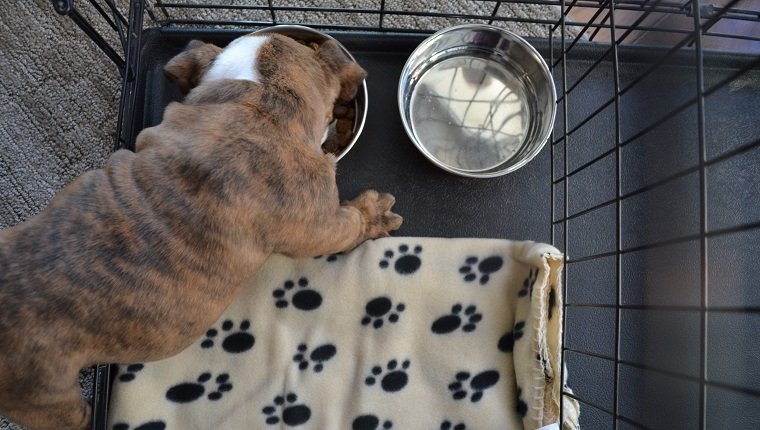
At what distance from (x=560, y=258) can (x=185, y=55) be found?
81 centimetres

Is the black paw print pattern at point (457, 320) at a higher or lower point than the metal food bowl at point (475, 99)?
lower

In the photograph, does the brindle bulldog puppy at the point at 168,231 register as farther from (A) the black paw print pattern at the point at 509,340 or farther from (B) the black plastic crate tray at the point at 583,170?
(A) the black paw print pattern at the point at 509,340

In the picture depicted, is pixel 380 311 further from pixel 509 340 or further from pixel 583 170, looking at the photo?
pixel 583 170

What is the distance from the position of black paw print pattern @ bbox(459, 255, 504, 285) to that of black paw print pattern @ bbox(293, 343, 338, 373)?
1.05ft

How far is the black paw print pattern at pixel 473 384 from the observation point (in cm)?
123

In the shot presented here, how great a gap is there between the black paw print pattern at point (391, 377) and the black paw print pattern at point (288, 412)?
143 millimetres

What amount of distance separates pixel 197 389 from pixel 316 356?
252 mm

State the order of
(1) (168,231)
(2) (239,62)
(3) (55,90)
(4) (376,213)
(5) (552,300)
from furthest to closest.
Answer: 1. (3) (55,90)
2. (4) (376,213)
3. (5) (552,300)
4. (2) (239,62)
5. (1) (168,231)

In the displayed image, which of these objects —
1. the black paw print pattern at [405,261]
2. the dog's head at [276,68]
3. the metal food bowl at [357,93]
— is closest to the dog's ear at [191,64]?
the dog's head at [276,68]

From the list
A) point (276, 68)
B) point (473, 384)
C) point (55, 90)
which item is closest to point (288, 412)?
point (473, 384)

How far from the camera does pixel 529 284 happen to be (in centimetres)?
123

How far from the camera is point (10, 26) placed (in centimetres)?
157

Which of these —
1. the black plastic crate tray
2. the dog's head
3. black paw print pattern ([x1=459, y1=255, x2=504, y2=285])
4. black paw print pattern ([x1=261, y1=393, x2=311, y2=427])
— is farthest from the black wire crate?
black paw print pattern ([x1=261, y1=393, x2=311, y2=427])

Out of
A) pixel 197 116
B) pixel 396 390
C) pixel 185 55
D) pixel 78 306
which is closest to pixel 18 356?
pixel 78 306
